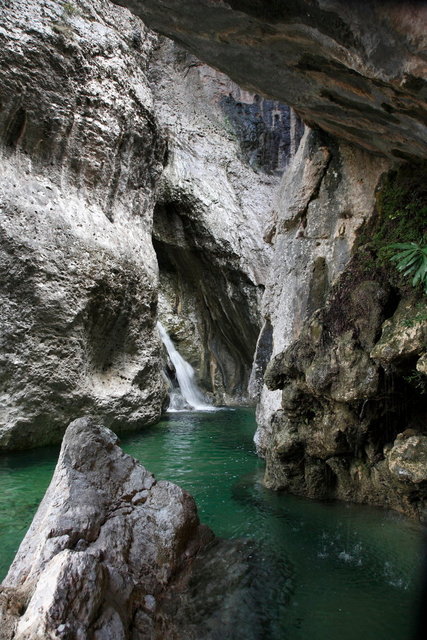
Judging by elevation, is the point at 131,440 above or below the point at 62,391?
below

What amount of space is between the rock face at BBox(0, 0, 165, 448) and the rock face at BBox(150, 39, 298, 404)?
4.52 meters

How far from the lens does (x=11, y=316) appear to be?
8625 millimetres

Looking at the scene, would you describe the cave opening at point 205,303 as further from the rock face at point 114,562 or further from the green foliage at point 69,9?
the rock face at point 114,562

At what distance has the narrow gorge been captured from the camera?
11.1ft

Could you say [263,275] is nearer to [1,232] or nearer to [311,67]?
[1,232]

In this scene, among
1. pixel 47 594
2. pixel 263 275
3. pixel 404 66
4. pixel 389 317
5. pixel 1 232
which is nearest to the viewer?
pixel 47 594

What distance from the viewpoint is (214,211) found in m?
16.1

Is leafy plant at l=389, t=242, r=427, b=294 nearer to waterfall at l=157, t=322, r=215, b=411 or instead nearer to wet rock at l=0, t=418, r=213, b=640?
wet rock at l=0, t=418, r=213, b=640

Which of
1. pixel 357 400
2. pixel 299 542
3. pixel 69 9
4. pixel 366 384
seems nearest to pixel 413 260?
pixel 366 384

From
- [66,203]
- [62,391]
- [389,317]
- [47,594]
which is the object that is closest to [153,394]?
[62,391]

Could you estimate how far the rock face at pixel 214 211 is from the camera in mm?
16000

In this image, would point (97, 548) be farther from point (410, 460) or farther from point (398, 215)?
point (398, 215)

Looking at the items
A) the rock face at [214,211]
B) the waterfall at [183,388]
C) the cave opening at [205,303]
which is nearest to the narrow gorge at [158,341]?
the waterfall at [183,388]

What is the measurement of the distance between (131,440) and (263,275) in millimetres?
7998
